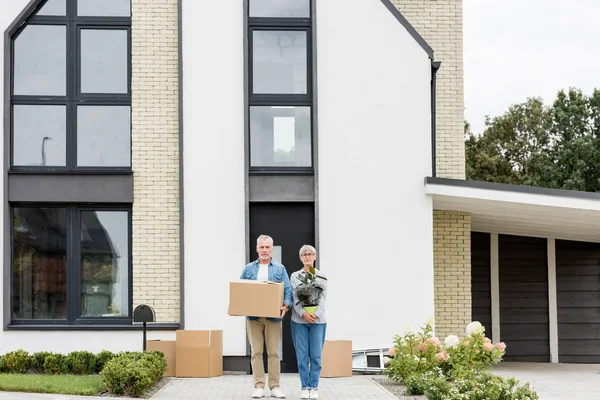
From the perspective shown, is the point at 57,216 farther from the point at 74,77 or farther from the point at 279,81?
the point at 279,81

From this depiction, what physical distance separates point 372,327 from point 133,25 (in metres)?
5.86

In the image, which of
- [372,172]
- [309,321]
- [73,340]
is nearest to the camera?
[309,321]

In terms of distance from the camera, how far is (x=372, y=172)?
14.4 metres

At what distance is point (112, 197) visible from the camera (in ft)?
47.1

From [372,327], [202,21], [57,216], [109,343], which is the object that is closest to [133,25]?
[202,21]

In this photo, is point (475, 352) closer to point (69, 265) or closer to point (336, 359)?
point (336, 359)

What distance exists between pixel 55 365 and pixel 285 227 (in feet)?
12.7

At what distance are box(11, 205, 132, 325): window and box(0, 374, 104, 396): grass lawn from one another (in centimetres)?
178

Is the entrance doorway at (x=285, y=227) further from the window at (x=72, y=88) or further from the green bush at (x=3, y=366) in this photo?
the green bush at (x=3, y=366)

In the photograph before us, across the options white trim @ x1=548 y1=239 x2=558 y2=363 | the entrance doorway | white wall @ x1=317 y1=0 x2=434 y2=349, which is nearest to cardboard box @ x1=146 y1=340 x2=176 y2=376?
the entrance doorway

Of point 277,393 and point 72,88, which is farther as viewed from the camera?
point 72,88

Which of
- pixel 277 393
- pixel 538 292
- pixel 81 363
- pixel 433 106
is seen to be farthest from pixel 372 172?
pixel 538 292

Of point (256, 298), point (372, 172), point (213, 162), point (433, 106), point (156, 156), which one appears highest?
point (433, 106)

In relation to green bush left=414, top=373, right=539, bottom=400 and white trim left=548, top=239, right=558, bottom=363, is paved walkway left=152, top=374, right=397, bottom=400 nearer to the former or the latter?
green bush left=414, top=373, right=539, bottom=400
